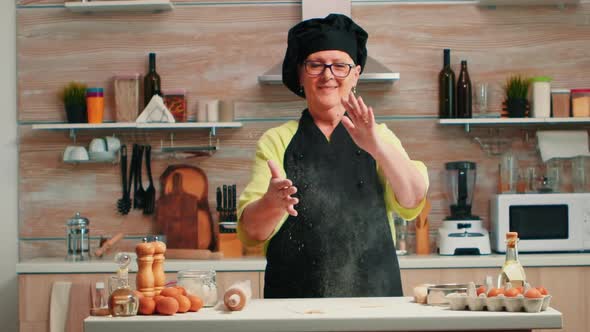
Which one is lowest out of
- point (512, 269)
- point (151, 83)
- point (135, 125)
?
point (512, 269)

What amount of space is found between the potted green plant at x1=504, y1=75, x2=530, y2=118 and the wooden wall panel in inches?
4.6

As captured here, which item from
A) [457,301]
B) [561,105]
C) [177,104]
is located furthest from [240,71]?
[457,301]

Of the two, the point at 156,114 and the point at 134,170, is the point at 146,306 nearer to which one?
the point at 156,114

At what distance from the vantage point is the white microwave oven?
4.38 metres

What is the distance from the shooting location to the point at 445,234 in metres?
4.42

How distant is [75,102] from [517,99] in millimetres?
2268

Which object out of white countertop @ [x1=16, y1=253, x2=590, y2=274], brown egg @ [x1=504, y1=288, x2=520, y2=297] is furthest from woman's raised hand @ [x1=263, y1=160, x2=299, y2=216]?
white countertop @ [x1=16, y1=253, x2=590, y2=274]

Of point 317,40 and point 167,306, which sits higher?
point 317,40

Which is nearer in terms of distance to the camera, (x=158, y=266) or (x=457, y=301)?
(x=457, y=301)

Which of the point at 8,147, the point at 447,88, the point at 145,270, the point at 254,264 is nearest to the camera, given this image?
the point at 145,270

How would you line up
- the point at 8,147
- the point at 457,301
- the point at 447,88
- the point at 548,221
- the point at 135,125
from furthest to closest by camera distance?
the point at 8,147
the point at 447,88
the point at 135,125
the point at 548,221
the point at 457,301

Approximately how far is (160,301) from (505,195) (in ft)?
8.81

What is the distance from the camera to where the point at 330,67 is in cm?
254

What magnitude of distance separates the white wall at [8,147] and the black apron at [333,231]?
8.28 ft
